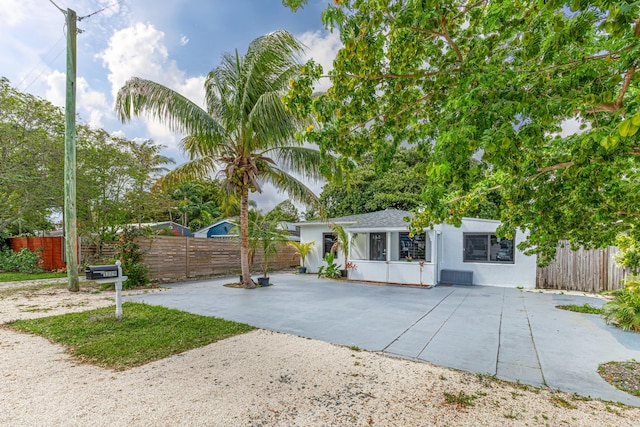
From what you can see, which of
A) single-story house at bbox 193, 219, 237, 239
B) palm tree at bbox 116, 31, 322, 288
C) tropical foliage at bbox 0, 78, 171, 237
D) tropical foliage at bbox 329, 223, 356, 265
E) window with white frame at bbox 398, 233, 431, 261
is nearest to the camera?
palm tree at bbox 116, 31, 322, 288

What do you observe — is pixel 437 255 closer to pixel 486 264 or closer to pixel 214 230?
pixel 486 264

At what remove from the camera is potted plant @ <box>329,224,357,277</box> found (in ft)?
43.3

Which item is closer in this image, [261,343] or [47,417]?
Result: [47,417]

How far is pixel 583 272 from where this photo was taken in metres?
10.7

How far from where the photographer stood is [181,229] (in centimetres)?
2447

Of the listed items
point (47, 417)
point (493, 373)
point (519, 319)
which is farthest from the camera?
point (519, 319)

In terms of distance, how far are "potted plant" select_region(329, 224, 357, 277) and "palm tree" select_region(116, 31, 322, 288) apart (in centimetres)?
304

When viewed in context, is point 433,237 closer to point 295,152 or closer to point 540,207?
point 295,152

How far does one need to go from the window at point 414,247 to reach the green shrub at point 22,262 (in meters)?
16.5

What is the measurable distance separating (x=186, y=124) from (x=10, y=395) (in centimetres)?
693

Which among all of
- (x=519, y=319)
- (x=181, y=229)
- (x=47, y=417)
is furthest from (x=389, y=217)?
(x=181, y=229)

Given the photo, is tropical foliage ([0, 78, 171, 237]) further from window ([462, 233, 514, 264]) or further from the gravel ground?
window ([462, 233, 514, 264])

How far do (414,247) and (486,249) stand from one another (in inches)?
106

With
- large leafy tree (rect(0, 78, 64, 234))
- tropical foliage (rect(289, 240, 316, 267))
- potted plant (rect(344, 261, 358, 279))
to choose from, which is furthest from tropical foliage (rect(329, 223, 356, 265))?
large leafy tree (rect(0, 78, 64, 234))
